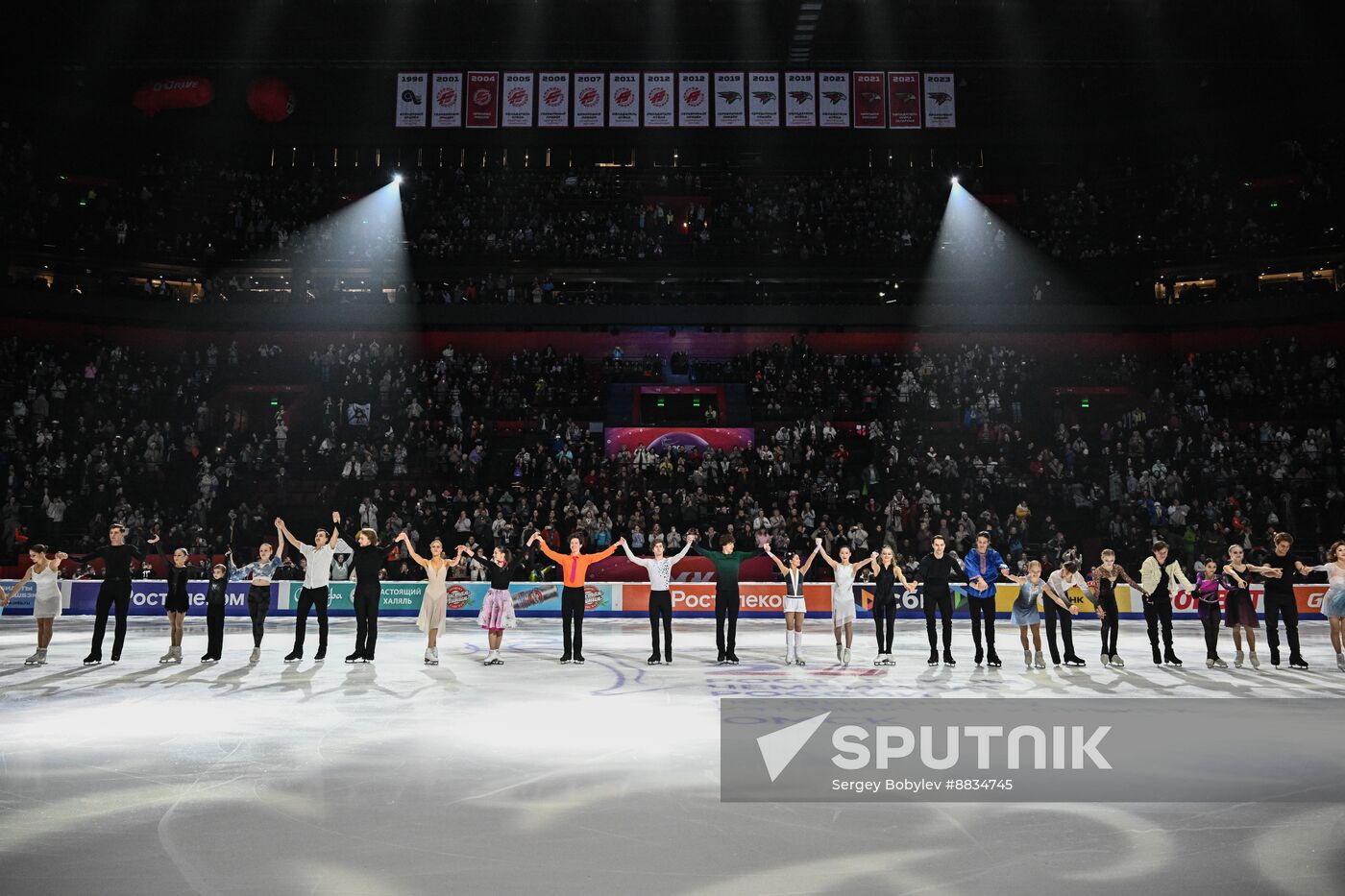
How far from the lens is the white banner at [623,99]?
36.7 meters

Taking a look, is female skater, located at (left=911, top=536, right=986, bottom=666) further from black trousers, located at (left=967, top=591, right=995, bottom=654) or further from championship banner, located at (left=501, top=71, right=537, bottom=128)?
championship banner, located at (left=501, top=71, right=537, bottom=128)

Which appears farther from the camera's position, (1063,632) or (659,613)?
(659,613)

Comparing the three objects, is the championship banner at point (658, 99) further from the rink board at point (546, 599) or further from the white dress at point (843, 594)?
the white dress at point (843, 594)

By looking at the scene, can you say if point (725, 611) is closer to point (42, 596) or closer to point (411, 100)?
point (42, 596)

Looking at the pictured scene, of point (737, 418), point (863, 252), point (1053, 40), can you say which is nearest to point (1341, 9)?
point (1053, 40)

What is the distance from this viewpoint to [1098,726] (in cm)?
951

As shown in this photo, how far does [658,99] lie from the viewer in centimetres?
3675

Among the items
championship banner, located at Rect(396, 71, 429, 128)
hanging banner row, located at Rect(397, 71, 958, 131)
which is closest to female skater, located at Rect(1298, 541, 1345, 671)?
hanging banner row, located at Rect(397, 71, 958, 131)

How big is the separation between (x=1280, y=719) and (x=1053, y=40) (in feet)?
112

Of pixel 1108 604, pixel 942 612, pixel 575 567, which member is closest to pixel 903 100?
pixel 1108 604

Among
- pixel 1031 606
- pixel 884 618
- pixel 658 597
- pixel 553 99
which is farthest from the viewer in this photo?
pixel 553 99

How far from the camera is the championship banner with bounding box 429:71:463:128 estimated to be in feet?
121

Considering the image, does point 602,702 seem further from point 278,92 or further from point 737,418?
point 278,92

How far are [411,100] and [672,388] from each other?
49.4ft
